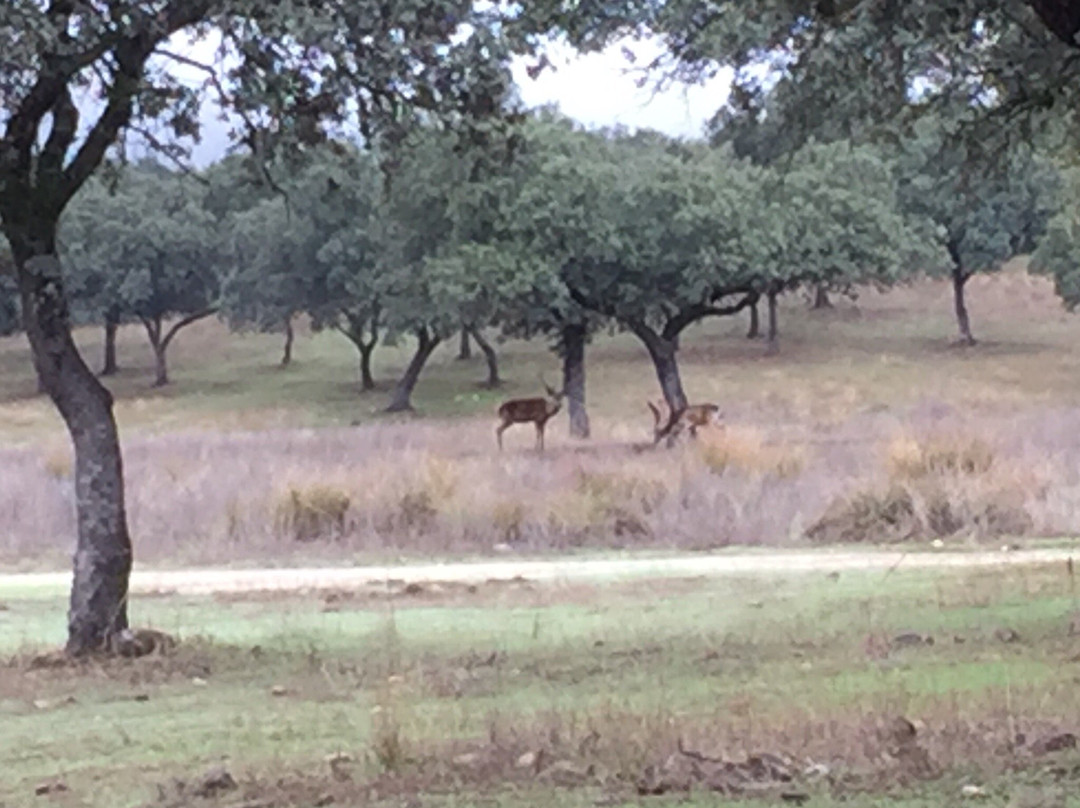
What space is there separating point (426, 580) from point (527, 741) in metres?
10.4

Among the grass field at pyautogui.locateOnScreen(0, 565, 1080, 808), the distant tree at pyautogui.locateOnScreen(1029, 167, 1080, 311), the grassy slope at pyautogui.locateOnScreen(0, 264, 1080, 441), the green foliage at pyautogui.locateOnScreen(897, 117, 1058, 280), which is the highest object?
the green foliage at pyautogui.locateOnScreen(897, 117, 1058, 280)

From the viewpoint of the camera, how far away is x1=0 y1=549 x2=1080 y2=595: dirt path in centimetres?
1803

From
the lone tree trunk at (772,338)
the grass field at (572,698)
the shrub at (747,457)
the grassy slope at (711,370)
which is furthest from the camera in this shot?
the lone tree trunk at (772,338)

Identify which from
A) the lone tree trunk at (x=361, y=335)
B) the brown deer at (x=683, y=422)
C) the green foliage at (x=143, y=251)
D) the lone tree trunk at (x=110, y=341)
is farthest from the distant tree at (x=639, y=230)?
the lone tree trunk at (x=110, y=341)

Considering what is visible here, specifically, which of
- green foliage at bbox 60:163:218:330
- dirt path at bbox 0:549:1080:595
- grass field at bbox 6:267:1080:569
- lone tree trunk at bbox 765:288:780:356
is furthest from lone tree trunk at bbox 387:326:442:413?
dirt path at bbox 0:549:1080:595

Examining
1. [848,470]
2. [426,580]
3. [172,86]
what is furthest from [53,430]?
[172,86]

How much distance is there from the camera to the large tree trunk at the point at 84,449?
1246 cm

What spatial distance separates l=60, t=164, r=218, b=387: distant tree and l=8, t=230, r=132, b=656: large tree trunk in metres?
55.8

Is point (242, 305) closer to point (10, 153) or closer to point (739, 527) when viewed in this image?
point (739, 527)

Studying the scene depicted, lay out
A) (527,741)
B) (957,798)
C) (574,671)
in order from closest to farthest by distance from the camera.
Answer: (957,798) → (527,741) → (574,671)

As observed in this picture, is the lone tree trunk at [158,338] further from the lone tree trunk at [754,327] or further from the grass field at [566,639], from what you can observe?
the grass field at [566,639]

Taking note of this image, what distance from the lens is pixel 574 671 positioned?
1099cm

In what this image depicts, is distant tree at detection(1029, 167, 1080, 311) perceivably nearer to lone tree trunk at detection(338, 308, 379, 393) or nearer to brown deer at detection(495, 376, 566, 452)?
lone tree trunk at detection(338, 308, 379, 393)

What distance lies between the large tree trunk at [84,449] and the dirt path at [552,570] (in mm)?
4982
